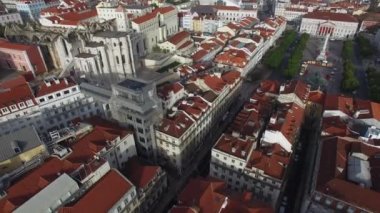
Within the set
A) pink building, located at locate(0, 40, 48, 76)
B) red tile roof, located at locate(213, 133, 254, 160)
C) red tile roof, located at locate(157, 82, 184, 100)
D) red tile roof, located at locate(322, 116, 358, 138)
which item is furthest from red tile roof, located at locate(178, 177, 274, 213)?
pink building, located at locate(0, 40, 48, 76)

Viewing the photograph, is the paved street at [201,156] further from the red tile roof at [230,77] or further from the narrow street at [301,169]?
the narrow street at [301,169]

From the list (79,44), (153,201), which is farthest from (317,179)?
(79,44)

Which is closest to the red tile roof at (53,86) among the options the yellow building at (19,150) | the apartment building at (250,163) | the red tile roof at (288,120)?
the yellow building at (19,150)

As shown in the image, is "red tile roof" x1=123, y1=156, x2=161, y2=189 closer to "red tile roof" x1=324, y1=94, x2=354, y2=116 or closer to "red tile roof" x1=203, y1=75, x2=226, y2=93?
"red tile roof" x1=203, y1=75, x2=226, y2=93

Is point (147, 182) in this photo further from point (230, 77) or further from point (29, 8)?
point (29, 8)

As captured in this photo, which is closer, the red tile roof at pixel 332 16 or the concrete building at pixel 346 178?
the concrete building at pixel 346 178
